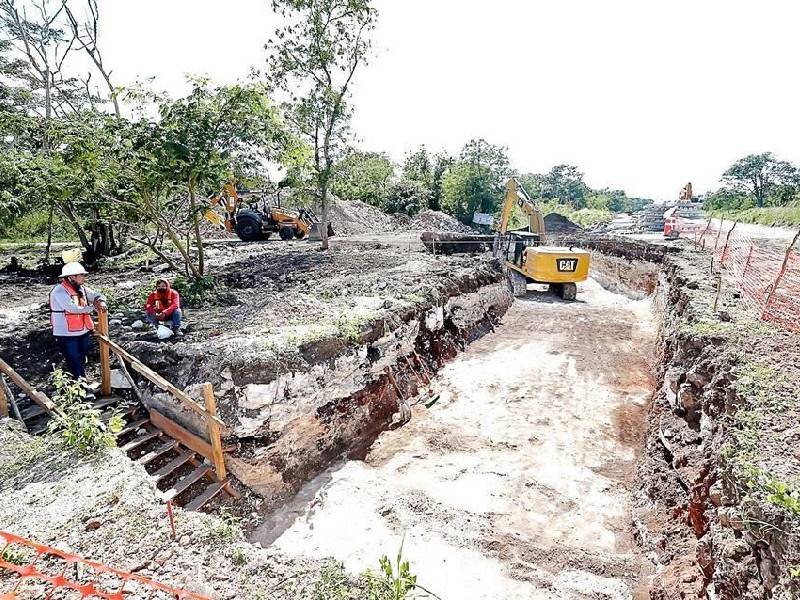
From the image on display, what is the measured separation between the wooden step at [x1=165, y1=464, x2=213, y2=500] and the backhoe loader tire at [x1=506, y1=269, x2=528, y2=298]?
1170 centimetres

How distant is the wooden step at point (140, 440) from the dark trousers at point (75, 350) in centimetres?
120

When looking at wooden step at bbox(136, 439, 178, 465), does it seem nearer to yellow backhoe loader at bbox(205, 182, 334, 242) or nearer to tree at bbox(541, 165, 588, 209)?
yellow backhoe loader at bbox(205, 182, 334, 242)

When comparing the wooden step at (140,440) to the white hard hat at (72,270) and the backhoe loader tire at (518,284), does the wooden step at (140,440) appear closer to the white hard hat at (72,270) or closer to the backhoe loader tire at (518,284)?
the white hard hat at (72,270)

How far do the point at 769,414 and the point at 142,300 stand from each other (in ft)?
32.7

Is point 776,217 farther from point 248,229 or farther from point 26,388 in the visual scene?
point 26,388

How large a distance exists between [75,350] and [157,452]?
1.71 meters

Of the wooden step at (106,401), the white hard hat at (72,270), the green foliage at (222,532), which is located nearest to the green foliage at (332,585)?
the green foliage at (222,532)

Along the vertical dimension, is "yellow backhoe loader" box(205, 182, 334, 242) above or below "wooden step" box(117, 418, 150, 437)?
above

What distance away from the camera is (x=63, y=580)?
Answer: 9.44ft

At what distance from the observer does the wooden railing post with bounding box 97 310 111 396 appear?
5906 mm

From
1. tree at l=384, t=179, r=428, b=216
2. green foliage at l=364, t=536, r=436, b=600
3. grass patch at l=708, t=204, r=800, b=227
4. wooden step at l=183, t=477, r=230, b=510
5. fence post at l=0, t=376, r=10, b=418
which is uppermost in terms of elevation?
tree at l=384, t=179, r=428, b=216

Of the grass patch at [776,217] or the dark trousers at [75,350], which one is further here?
the grass patch at [776,217]

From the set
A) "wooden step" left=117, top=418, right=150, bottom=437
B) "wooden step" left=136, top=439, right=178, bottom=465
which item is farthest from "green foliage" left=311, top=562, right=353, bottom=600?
"wooden step" left=117, top=418, right=150, bottom=437

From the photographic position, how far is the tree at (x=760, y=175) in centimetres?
3762
